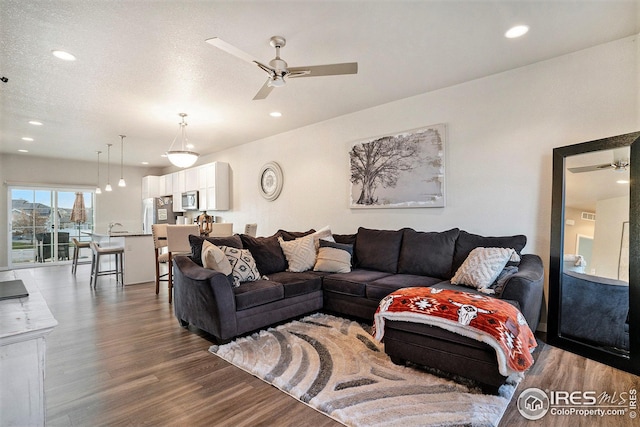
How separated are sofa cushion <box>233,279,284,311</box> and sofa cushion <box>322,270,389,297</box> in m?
0.62

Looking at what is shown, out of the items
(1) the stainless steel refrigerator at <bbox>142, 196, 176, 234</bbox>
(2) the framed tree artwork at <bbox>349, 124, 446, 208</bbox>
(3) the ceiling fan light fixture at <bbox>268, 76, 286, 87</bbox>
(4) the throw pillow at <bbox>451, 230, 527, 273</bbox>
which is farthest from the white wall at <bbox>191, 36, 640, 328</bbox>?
(1) the stainless steel refrigerator at <bbox>142, 196, 176, 234</bbox>

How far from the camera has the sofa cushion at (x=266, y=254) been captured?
12.7 feet

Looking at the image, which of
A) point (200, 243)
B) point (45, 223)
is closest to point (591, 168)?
point (200, 243)

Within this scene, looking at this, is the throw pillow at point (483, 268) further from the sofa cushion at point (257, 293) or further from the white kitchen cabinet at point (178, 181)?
the white kitchen cabinet at point (178, 181)

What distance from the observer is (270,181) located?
610 centimetres

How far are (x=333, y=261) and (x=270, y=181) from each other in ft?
8.87

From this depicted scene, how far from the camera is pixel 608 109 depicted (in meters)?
2.84

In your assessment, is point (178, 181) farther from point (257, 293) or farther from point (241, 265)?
point (257, 293)

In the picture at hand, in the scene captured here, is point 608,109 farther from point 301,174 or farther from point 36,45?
point 36,45

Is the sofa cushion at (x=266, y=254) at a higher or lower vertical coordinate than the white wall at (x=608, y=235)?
lower

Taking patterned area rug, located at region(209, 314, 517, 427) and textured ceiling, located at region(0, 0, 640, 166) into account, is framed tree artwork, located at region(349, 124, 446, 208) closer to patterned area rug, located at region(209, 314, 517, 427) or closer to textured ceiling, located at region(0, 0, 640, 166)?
textured ceiling, located at region(0, 0, 640, 166)

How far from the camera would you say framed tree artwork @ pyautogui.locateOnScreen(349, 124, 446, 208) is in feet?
12.8

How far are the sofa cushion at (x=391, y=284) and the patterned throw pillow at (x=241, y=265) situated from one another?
123cm

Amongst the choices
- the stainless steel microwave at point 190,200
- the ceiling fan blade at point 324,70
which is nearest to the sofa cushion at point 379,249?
the ceiling fan blade at point 324,70
